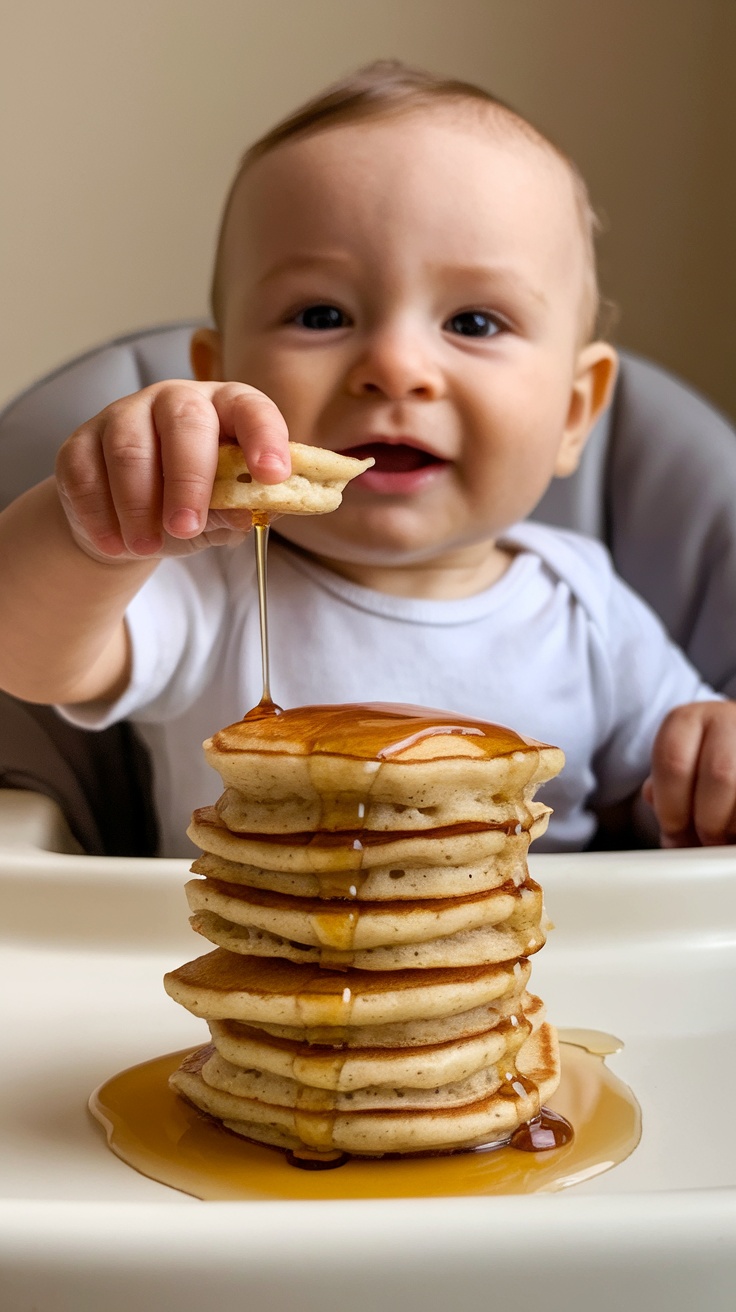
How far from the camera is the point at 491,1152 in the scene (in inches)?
30.0

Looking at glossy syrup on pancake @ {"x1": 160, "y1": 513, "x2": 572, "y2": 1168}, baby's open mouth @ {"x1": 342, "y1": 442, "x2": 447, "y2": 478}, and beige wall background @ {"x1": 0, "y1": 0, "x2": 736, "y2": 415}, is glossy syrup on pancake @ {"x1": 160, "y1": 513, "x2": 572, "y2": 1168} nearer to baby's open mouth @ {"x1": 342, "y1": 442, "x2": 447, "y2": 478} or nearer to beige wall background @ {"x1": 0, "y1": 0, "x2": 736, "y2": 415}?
baby's open mouth @ {"x1": 342, "y1": 442, "x2": 447, "y2": 478}

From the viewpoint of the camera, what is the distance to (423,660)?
150cm

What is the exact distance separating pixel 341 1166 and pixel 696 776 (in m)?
0.68

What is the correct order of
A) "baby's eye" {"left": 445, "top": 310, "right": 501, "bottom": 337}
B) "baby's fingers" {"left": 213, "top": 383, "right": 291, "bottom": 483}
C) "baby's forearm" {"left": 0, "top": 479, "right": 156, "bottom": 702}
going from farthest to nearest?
"baby's eye" {"left": 445, "top": 310, "right": 501, "bottom": 337} → "baby's forearm" {"left": 0, "top": 479, "right": 156, "bottom": 702} → "baby's fingers" {"left": 213, "top": 383, "right": 291, "bottom": 483}

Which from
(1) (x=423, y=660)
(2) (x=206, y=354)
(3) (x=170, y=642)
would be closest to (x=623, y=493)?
(1) (x=423, y=660)

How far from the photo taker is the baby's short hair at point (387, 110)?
144cm

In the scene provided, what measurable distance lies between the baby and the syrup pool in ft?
1.40

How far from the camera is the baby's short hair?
144 cm

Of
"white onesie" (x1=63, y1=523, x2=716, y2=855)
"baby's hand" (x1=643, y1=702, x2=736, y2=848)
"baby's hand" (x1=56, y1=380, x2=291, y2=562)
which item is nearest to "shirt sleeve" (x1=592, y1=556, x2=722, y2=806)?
"white onesie" (x1=63, y1=523, x2=716, y2=855)

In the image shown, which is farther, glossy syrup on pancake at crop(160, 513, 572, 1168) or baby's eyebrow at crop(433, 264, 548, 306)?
baby's eyebrow at crop(433, 264, 548, 306)

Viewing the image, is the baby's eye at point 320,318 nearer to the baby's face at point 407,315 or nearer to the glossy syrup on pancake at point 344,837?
the baby's face at point 407,315

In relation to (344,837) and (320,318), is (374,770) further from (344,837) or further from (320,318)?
(320,318)

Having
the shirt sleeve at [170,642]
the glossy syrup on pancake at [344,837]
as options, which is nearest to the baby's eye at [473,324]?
the shirt sleeve at [170,642]

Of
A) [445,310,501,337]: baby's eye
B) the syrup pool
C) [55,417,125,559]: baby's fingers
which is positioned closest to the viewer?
the syrup pool
